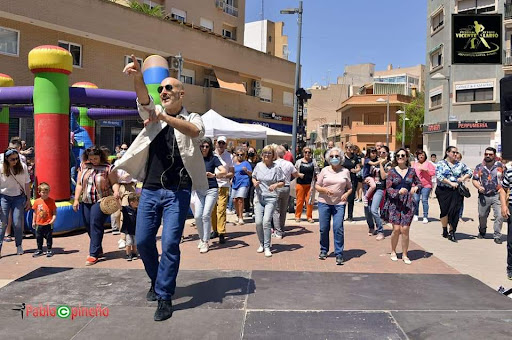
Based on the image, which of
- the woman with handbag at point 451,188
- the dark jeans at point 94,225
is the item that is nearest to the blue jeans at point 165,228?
the dark jeans at point 94,225

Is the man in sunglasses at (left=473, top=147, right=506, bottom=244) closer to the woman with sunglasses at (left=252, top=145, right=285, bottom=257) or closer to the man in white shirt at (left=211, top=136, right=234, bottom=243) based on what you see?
the woman with sunglasses at (left=252, top=145, right=285, bottom=257)

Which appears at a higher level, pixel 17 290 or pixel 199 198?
pixel 199 198

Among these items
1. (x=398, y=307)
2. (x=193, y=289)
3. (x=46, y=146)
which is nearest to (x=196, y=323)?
(x=193, y=289)

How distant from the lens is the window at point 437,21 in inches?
1419

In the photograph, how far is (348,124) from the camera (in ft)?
189

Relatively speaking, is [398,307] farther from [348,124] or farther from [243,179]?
[348,124]

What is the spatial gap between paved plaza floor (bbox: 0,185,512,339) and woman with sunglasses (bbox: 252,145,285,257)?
0.33 meters

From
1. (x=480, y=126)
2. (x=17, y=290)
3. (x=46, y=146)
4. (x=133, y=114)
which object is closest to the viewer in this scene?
(x=17, y=290)

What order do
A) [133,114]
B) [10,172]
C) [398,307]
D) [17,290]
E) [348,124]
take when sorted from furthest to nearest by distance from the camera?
[348,124] < [133,114] < [10,172] < [17,290] < [398,307]

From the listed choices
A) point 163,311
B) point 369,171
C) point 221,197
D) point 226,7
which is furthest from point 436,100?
point 163,311

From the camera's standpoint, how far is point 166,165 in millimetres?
4285

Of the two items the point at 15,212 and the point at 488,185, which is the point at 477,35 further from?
the point at 15,212

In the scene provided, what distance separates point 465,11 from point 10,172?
34.8 m

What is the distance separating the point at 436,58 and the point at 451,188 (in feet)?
104
